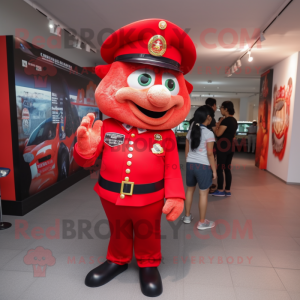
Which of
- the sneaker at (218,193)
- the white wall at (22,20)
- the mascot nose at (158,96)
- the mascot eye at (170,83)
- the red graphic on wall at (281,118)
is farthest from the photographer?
the red graphic on wall at (281,118)

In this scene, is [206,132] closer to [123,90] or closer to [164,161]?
[164,161]

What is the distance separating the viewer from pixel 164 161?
1993mm

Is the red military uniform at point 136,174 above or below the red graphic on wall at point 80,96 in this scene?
below

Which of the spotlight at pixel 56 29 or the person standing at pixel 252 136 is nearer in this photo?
the spotlight at pixel 56 29

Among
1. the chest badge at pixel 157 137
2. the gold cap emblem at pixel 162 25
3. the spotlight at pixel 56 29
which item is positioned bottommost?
the chest badge at pixel 157 137

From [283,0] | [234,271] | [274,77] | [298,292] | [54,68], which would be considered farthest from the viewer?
[274,77]

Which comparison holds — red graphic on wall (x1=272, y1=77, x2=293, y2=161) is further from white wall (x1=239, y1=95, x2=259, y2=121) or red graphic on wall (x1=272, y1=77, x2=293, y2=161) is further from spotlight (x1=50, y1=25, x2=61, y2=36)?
white wall (x1=239, y1=95, x2=259, y2=121)

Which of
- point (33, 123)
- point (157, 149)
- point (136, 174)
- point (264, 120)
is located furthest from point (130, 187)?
point (264, 120)

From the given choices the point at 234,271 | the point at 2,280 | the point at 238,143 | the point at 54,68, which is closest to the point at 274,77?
the point at 238,143

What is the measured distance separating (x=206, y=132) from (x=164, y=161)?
1.16 metres

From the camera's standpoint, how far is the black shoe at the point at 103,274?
6.70ft

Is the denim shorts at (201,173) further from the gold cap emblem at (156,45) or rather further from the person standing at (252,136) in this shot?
the person standing at (252,136)

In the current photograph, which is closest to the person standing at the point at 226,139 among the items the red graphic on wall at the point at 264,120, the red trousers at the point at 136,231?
the red trousers at the point at 136,231

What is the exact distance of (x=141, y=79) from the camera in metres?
1.79
